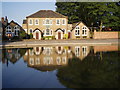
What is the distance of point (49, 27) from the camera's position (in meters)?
51.3

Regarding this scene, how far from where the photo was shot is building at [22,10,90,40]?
165ft

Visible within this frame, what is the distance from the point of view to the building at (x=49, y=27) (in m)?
50.4

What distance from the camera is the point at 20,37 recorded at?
164 ft

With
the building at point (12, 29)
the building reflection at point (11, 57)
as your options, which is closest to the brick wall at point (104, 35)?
the building at point (12, 29)

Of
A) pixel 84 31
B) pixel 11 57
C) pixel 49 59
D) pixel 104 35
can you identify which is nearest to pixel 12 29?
pixel 84 31

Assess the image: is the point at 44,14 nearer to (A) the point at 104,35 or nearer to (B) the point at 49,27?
(B) the point at 49,27

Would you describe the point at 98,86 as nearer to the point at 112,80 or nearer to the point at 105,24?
the point at 112,80

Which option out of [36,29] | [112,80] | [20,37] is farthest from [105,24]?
[112,80]

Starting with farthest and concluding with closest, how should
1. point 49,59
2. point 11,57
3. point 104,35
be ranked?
point 104,35 < point 11,57 < point 49,59

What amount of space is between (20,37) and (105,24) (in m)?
26.1

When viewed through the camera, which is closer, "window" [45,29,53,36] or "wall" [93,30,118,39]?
"window" [45,29,53,36]

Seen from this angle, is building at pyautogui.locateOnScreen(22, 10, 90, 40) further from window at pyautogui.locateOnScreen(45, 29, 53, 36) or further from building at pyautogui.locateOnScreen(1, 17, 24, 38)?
building at pyautogui.locateOnScreen(1, 17, 24, 38)

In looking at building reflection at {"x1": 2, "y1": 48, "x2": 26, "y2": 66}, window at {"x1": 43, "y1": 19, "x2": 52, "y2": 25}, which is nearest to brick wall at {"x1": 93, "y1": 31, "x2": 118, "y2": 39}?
window at {"x1": 43, "y1": 19, "x2": 52, "y2": 25}

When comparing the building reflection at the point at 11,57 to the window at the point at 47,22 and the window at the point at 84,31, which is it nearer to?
the window at the point at 47,22
